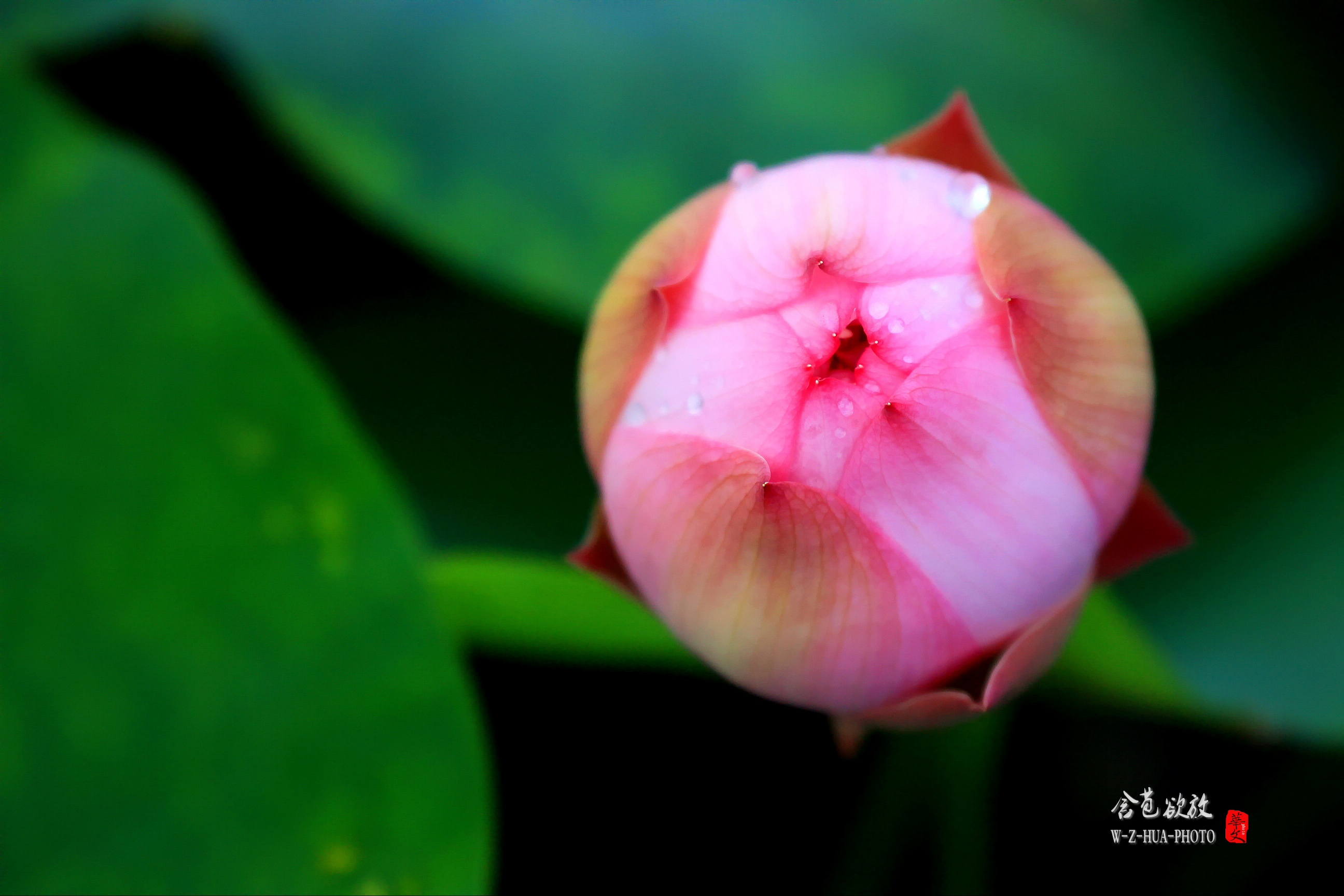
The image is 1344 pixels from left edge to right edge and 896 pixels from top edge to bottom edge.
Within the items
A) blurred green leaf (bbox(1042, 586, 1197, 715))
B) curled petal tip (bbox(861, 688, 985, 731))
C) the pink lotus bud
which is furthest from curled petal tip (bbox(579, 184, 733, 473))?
blurred green leaf (bbox(1042, 586, 1197, 715))

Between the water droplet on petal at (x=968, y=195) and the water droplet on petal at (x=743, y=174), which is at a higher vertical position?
the water droplet on petal at (x=968, y=195)

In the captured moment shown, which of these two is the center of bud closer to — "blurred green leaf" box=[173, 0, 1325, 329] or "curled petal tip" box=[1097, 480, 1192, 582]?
"curled petal tip" box=[1097, 480, 1192, 582]

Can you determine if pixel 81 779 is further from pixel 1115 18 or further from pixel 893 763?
pixel 1115 18

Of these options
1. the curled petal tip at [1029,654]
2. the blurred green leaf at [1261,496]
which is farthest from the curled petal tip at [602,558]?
the blurred green leaf at [1261,496]

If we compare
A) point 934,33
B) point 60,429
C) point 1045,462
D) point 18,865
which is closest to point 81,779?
point 18,865

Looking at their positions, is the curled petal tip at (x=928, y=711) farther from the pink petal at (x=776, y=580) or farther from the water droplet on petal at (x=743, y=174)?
the water droplet on petal at (x=743, y=174)
